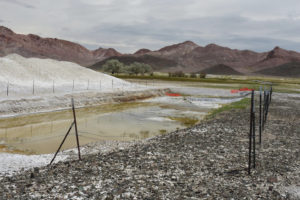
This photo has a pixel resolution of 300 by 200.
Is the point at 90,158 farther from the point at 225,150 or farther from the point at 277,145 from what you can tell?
the point at 277,145

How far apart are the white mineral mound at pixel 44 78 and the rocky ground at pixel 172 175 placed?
35.0 metres

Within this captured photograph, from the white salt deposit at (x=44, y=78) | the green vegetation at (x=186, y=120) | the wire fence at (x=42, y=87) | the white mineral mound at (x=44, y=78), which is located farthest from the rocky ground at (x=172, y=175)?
the white mineral mound at (x=44, y=78)

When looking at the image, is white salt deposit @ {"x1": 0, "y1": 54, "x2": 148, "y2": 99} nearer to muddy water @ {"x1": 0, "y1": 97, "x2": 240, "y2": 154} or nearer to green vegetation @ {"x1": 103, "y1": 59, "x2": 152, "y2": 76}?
muddy water @ {"x1": 0, "y1": 97, "x2": 240, "y2": 154}

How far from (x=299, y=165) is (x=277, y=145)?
12.8 feet

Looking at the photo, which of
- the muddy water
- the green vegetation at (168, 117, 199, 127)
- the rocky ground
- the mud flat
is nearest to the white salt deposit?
the mud flat

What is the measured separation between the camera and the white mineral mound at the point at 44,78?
4697 centimetres

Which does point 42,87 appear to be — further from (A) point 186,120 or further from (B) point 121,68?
(B) point 121,68

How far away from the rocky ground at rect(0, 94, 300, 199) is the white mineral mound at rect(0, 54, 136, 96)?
115ft

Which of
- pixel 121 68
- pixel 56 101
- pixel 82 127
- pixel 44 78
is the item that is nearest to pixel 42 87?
pixel 44 78

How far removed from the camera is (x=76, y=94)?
4456cm

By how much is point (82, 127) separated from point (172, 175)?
55.2 ft

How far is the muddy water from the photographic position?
65.5ft

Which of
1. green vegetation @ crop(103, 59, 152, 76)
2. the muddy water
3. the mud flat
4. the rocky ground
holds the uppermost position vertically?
green vegetation @ crop(103, 59, 152, 76)

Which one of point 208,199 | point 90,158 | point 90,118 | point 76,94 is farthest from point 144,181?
point 76,94
